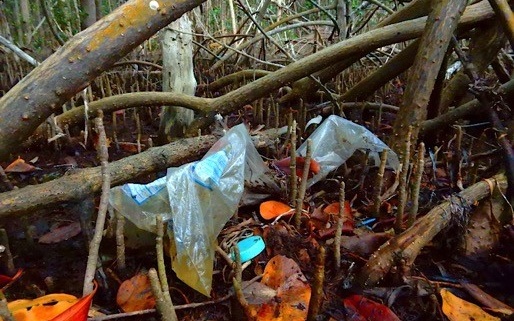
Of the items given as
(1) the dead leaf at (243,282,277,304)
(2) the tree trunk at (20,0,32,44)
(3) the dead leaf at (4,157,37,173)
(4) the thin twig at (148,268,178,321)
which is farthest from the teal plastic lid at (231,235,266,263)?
(2) the tree trunk at (20,0,32,44)

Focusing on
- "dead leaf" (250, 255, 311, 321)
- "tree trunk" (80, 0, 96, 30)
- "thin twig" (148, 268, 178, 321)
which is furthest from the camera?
"tree trunk" (80, 0, 96, 30)

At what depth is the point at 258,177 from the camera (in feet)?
5.41

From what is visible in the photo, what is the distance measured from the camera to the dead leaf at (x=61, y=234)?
144 centimetres

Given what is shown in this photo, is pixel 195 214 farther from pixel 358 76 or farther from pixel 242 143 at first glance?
pixel 358 76

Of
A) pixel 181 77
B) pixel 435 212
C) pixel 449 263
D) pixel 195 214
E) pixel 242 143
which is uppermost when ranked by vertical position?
pixel 181 77

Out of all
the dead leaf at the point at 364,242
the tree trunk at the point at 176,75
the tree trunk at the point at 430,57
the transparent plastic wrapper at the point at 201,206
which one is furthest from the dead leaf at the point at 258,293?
the tree trunk at the point at 176,75

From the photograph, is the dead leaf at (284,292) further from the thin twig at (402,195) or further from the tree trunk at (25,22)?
the tree trunk at (25,22)

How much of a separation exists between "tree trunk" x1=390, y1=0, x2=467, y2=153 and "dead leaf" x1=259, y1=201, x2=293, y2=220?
1.89 ft

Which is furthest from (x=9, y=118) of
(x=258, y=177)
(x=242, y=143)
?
(x=258, y=177)

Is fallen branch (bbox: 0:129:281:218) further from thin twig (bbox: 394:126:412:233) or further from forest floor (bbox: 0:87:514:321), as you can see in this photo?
thin twig (bbox: 394:126:412:233)

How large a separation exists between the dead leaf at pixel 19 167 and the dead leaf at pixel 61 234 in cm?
77

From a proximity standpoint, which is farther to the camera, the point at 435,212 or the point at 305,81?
the point at 305,81

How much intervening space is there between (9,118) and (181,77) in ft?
5.41

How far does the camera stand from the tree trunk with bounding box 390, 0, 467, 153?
1.71 metres
